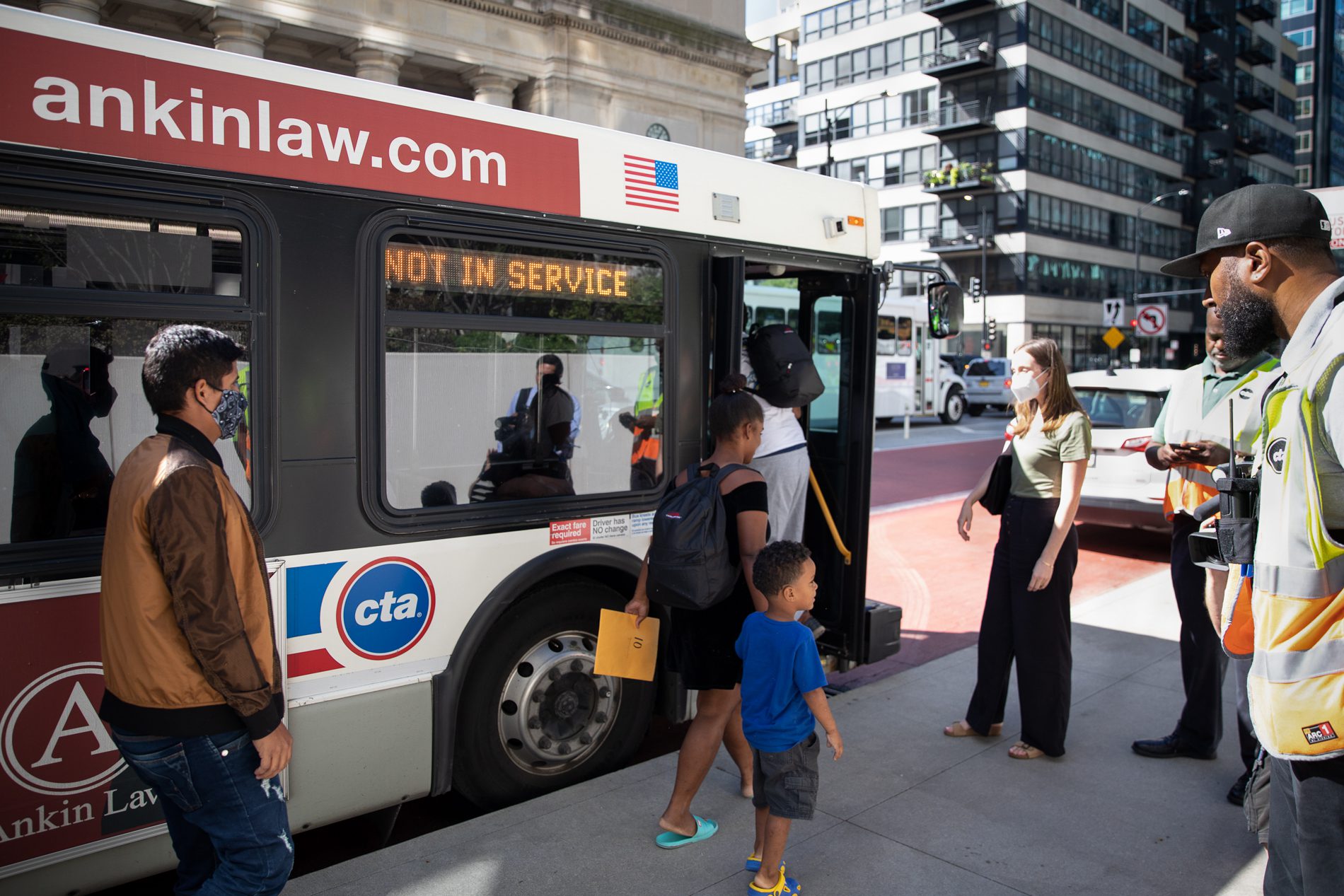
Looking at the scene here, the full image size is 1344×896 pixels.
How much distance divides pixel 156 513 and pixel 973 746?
154 inches

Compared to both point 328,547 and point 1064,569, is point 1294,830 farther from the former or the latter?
point 328,547

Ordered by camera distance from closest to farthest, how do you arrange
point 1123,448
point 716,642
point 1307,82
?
point 716,642, point 1123,448, point 1307,82

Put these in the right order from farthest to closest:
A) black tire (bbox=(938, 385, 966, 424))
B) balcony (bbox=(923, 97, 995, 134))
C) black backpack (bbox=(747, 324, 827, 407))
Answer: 1. balcony (bbox=(923, 97, 995, 134))
2. black tire (bbox=(938, 385, 966, 424))
3. black backpack (bbox=(747, 324, 827, 407))

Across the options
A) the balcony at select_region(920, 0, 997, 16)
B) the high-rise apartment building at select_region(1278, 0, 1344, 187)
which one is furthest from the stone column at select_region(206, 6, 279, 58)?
the high-rise apartment building at select_region(1278, 0, 1344, 187)

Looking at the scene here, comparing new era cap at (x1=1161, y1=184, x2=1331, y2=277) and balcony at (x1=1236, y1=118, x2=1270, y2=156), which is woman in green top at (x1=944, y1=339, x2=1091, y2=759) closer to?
new era cap at (x1=1161, y1=184, x2=1331, y2=277)

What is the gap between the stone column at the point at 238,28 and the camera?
58.9 ft

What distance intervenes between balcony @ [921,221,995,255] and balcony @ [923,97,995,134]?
4.84 metres

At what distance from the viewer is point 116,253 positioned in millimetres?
3047

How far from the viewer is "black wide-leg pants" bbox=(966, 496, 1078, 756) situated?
181 inches

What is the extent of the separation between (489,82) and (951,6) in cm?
3800

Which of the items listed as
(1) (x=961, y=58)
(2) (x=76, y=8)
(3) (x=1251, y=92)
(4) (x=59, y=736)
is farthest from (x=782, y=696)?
(3) (x=1251, y=92)

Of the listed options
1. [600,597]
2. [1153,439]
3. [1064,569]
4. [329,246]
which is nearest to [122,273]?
[329,246]

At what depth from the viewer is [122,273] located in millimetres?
3049

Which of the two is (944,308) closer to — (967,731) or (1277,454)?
(967,731)
